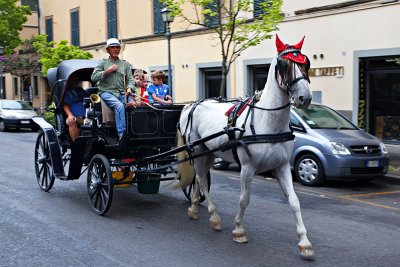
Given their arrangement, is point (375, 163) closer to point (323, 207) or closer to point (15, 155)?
point (323, 207)

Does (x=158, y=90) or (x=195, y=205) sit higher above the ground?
(x=158, y=90)

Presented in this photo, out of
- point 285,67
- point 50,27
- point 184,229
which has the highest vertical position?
point 50,27

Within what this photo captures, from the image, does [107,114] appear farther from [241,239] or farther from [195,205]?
[241,239]

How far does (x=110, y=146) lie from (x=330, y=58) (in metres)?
10.5

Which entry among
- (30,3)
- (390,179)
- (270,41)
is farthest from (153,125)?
(30,3)

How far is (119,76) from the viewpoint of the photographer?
7.44 meters

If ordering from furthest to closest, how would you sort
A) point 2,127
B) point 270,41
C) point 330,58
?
point 2,127 → point 270,41 → point 330,58

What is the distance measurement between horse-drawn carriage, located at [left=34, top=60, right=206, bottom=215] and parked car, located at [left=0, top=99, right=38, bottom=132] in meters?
15.8

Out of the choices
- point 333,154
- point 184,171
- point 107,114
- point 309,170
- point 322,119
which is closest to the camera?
point 184,171

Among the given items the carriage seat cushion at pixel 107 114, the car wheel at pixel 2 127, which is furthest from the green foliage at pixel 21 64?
the carriage seat cushion at pixel 107 114

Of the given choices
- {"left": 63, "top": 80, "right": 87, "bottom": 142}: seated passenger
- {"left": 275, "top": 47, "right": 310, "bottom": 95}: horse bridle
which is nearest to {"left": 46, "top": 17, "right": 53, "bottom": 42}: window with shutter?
{"left": 63, "top": 80, "right": 87, "bottom": 142}: seated passenger

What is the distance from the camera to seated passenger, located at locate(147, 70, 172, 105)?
321 inches

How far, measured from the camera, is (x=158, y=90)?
27.3 ft

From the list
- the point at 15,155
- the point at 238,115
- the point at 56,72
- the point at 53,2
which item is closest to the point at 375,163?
the point at 238,115
